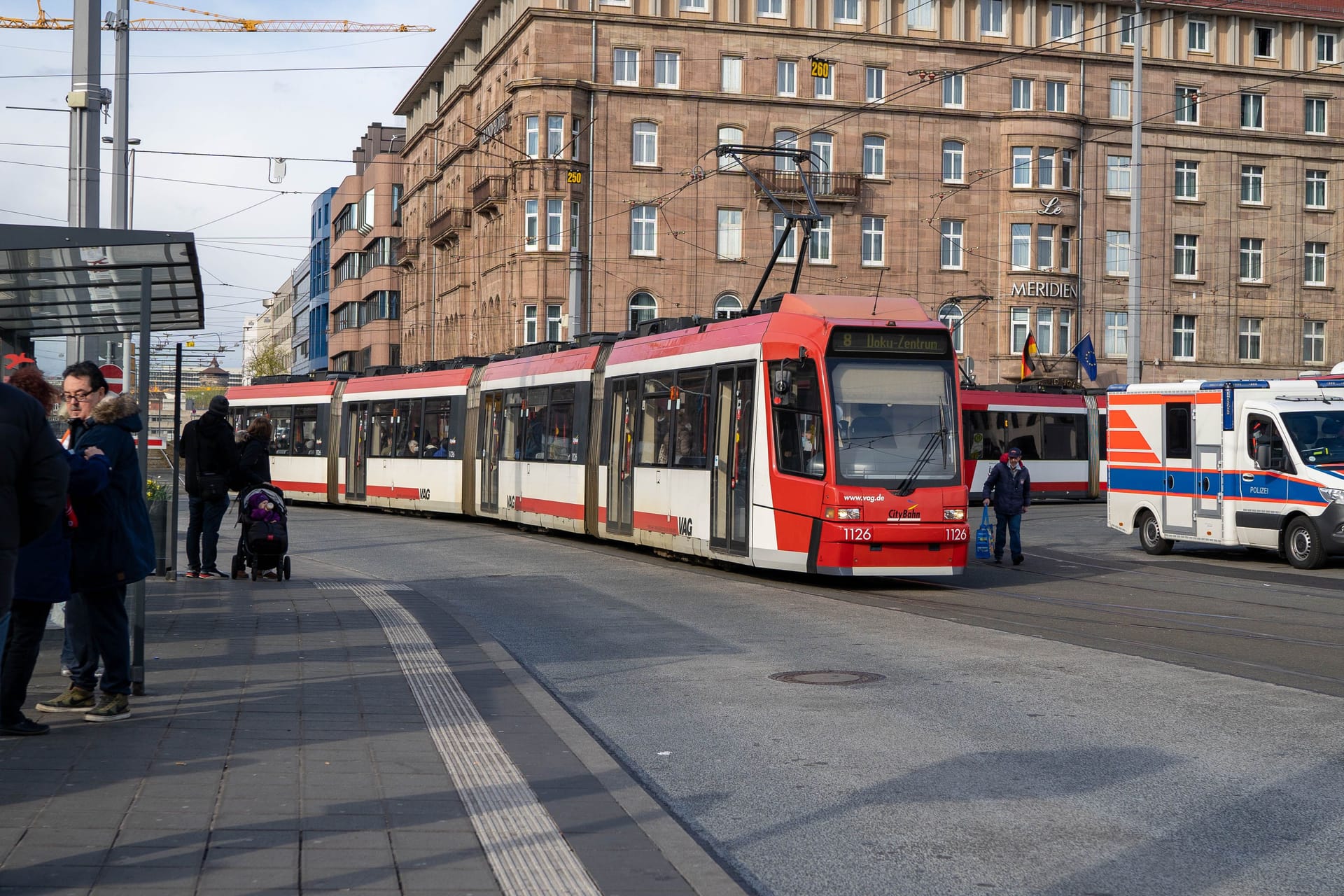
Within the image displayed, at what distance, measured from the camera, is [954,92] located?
5897 centimetres

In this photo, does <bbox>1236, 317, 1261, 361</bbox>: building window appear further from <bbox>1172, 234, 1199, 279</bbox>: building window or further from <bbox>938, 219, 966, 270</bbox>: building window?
<bbox>938, 219, 966, 270</bbox>: building window

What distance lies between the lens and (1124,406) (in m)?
25.0

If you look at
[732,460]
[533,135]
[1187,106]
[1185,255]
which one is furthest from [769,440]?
[1187,106]

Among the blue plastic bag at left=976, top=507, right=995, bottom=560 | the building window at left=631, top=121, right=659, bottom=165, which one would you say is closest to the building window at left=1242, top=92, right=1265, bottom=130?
the building window at left=631, top=121, right=659, bottom=165

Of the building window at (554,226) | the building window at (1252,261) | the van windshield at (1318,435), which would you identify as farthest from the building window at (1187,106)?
the van windshield at (1318,435)

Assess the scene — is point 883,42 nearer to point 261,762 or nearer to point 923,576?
point 923,576

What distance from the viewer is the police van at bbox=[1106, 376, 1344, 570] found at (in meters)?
21.6

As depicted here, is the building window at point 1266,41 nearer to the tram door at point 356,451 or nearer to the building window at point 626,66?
the building window at point 626,66

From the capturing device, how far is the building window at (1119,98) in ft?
198

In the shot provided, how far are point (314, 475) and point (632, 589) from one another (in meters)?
21.8

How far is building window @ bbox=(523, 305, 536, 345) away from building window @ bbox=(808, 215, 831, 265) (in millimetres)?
→ 10502

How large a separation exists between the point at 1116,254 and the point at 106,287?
176 feet

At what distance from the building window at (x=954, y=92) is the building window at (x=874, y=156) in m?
2.91

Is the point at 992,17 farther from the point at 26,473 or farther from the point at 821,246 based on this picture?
the point at 26,473
